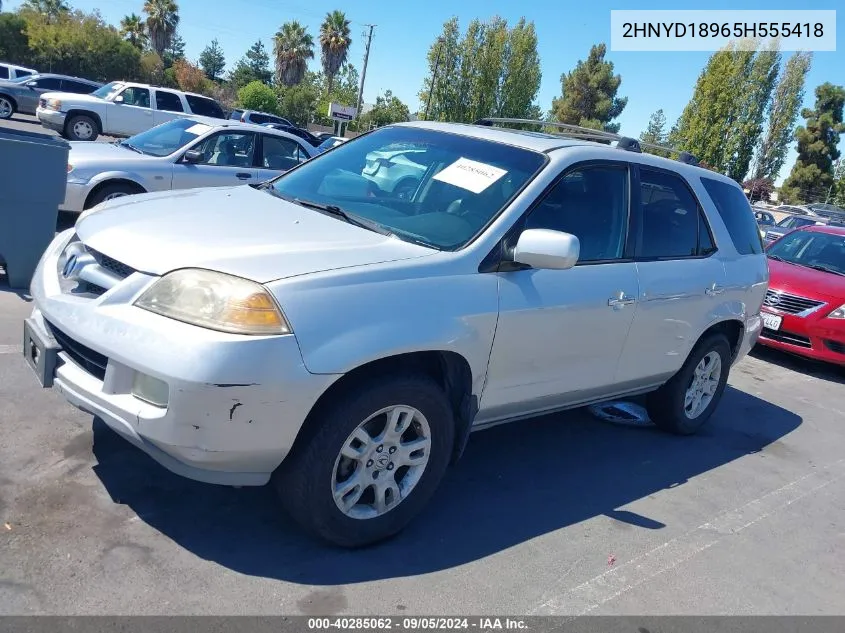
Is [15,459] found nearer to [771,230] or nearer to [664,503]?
[664,503]

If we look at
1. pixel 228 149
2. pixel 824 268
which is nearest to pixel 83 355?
pixel 228 149

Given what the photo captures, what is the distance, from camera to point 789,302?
8344 millimetres

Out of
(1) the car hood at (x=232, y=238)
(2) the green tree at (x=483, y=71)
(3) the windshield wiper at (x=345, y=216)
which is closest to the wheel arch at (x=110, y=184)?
(1) the car hood at (x=232, y=238)

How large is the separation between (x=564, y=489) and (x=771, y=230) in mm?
16783

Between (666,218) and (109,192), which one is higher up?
(666,218)

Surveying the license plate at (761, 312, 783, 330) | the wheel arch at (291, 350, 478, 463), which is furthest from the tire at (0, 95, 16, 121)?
the wheel arch at (291, 350, 478, 463)

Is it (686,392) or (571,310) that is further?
(686,392)

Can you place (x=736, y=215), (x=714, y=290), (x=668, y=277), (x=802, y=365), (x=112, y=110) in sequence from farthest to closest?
(x=112, y=110) < (x=802, y=365) < (x=736, y=215) < (x=714, y=290) < (x=668, y=277)

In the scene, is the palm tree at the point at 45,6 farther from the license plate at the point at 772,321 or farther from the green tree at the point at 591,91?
the license plate at the point at 772,321

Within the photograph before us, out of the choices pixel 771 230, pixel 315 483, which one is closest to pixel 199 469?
pixel 315 483

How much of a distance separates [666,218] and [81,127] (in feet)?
60.8

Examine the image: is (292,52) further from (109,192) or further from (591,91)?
(109,192)

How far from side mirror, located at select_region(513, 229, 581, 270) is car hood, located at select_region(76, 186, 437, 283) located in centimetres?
44

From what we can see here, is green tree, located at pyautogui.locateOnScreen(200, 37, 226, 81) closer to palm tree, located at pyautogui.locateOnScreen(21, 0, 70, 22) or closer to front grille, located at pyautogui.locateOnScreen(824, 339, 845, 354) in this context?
palm tree, located at pyautogui.locateOnScreen(21, 0, 70, 22)
